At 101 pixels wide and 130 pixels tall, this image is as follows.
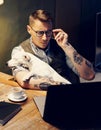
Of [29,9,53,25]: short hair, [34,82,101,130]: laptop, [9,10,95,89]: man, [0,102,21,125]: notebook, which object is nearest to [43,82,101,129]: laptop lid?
[34,82,101,130]: laptop

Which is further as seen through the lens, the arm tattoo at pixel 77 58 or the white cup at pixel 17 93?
the arm tattoo at pixel 77 58

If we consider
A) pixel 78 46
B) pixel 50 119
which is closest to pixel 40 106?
pixel 50 119

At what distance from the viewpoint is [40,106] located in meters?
1.49

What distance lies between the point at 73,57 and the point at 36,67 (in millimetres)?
197

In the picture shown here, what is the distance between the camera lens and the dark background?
1.74 m

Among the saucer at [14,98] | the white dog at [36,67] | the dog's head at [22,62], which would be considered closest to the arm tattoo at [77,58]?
the white dog at [36,67]

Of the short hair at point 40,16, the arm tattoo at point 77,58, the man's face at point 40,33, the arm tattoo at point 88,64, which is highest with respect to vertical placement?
the short hair at point 40,16

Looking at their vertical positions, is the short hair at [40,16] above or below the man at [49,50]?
above

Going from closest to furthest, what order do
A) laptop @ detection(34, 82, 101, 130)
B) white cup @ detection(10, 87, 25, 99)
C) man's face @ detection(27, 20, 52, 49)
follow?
laptop @ detection(34, 82, 101, 130), white cup @ detection(10, 87, 25, 99), man's face @ detection(27, 20, 52, 49)

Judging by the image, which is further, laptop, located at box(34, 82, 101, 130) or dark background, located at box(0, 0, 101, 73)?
dark background, located at box(0, 0, 101, 73)

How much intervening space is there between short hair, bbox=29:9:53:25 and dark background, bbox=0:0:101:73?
0.08 ft

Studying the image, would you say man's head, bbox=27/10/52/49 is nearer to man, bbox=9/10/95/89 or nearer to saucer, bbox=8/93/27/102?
man, bbox=9/10/95/89

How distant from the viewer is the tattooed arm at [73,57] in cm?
175

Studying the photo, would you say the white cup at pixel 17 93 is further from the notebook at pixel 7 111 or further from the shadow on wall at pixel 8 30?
the shadow on wall at pixel 8 30
